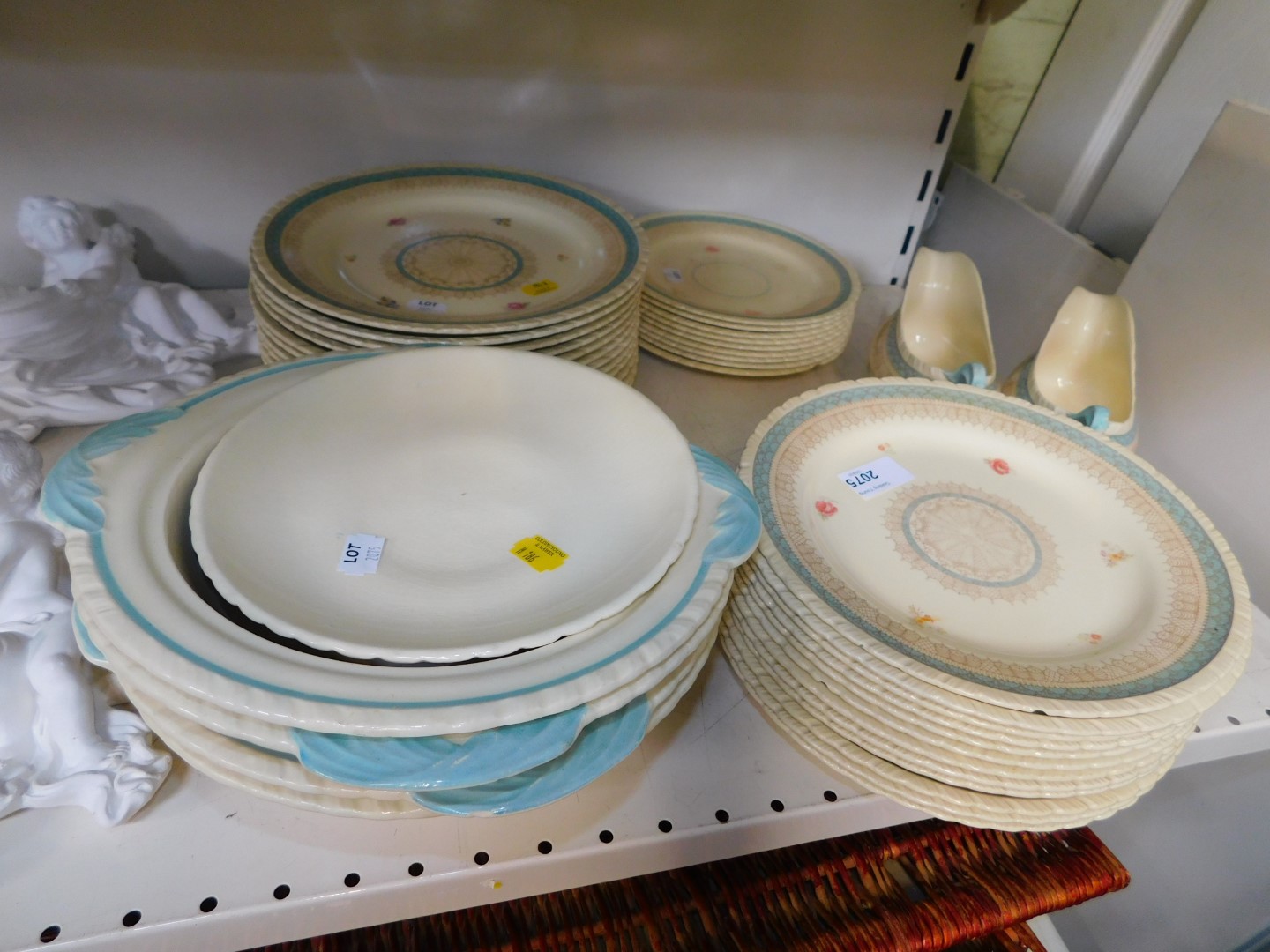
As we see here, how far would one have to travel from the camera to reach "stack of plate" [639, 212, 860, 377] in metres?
0.91

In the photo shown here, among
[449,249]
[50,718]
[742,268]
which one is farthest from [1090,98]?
[50,718]

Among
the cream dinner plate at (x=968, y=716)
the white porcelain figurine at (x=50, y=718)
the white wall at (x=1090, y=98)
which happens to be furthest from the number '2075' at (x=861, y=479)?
the white wall at (x=1090, y=98)

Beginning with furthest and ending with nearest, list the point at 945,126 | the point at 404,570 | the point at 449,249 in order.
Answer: the point at 945,126, the point at 449,249, the point at 404,570

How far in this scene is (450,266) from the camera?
32.0 inches

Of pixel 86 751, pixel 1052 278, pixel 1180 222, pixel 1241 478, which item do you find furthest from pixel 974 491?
pixel 86 751

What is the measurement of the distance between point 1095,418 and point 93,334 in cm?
108

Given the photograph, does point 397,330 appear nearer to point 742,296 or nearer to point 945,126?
point 742,296

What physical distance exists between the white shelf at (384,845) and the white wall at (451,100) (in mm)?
751

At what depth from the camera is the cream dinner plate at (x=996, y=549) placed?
538mm

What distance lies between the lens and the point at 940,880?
30.0 inches

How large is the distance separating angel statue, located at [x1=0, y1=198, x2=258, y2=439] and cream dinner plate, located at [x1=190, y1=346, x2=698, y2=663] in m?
0.27

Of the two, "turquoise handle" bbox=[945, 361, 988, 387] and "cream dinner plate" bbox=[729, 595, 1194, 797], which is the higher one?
"turquoise handle" bbox=[945, 361, 988, 387]

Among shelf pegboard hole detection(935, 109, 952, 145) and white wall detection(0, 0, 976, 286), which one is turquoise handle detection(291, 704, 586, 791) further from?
shelf pegboard hole detection(935, 109, 952, 145)

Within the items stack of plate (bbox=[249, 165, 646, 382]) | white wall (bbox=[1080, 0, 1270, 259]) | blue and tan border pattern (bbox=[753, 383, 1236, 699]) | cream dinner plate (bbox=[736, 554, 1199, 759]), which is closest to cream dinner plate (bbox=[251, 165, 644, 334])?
stack of plate (bbox=[249, 165, 646, 382])
